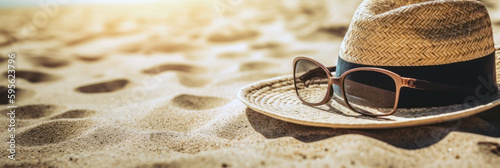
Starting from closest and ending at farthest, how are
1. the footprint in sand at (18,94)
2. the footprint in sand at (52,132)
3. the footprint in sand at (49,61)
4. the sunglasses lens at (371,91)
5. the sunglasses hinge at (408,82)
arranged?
the sunglasses hinge at (408,82) → the sunglasses lens at (371,91) → the footprint in sand at (52,132) → the footprint in sand at (18,94) → the footprint in sand at (49,61)

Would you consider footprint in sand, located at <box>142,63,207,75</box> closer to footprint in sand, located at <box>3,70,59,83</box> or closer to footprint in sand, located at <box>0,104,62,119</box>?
footprint in sand, located at <box>3,70,59,83</box>

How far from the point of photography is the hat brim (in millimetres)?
1411

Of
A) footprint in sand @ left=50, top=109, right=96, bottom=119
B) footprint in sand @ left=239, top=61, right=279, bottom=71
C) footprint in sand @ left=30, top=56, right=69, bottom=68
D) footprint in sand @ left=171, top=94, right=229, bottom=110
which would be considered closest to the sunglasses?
footprint in sand @ left=171, top=94, right=229, bottom=110

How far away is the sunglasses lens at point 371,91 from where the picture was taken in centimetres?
162

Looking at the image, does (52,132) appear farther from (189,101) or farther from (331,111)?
(331,111)

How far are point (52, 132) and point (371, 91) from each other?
5.31 feet

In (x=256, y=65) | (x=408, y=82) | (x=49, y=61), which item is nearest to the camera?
(x=408, y=82)

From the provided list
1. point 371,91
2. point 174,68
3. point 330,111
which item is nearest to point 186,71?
point 174,68

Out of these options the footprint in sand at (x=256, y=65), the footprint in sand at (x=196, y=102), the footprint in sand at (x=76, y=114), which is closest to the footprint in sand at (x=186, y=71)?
the footprint in sand at (x=256, y=65)

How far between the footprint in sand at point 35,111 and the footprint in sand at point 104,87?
0.52 metres

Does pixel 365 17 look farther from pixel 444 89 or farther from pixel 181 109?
pixel 181 109

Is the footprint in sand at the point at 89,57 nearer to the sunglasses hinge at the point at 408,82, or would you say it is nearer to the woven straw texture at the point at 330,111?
the woven straw texture at the point at 330,111

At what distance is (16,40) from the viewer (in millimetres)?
5473

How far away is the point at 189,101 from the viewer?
8.07 ft
